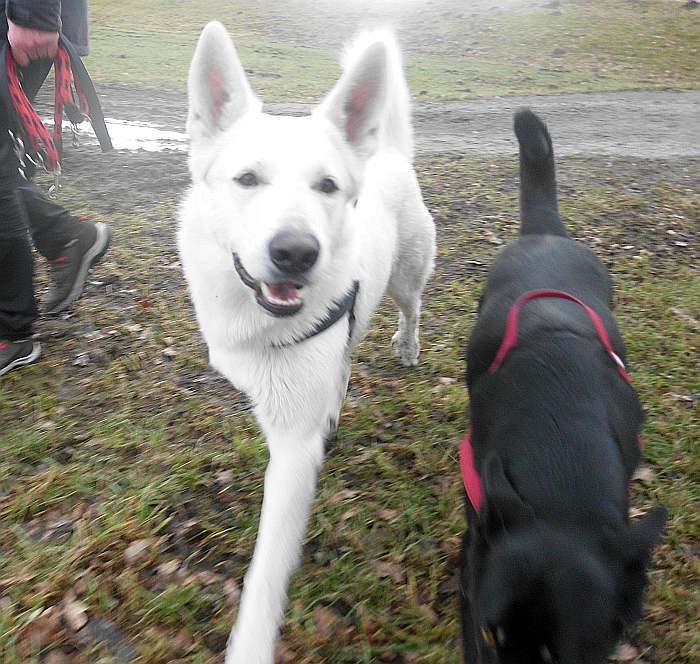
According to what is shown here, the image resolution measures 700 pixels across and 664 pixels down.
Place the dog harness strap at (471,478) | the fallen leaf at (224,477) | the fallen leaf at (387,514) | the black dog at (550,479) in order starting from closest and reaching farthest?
the black dog at (550,479) → the dog harness strap at (471,478) → the fallen leaf at (387,514) → the fallen leaf at (224,477)

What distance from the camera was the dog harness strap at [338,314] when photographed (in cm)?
242

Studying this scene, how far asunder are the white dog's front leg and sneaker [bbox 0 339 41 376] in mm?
2022

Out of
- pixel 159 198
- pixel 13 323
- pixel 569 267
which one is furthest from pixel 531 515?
pixel 159 198

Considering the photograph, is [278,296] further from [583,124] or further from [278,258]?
[583,124]

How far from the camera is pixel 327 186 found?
2418 mm

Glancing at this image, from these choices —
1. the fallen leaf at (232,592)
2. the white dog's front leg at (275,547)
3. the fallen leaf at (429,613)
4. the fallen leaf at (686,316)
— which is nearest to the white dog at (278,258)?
the white dog's front leg at (275,547)

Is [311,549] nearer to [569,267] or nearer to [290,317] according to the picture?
[290,317]

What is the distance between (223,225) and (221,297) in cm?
31

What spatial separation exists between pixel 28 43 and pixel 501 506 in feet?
12.8

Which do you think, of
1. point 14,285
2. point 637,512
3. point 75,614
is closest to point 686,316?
point 637,512

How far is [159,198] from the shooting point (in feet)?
20.9

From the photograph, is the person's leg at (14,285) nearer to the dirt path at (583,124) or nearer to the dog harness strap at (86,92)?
the dog harness strap at (86,92)

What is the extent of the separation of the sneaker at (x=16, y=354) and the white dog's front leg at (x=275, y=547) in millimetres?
2022

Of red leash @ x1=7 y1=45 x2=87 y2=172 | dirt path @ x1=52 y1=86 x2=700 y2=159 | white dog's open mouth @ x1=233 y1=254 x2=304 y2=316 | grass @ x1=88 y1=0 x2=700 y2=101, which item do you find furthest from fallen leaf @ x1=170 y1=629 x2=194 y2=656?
grass @ x1=88 y1=0 x2=700 y2=101
